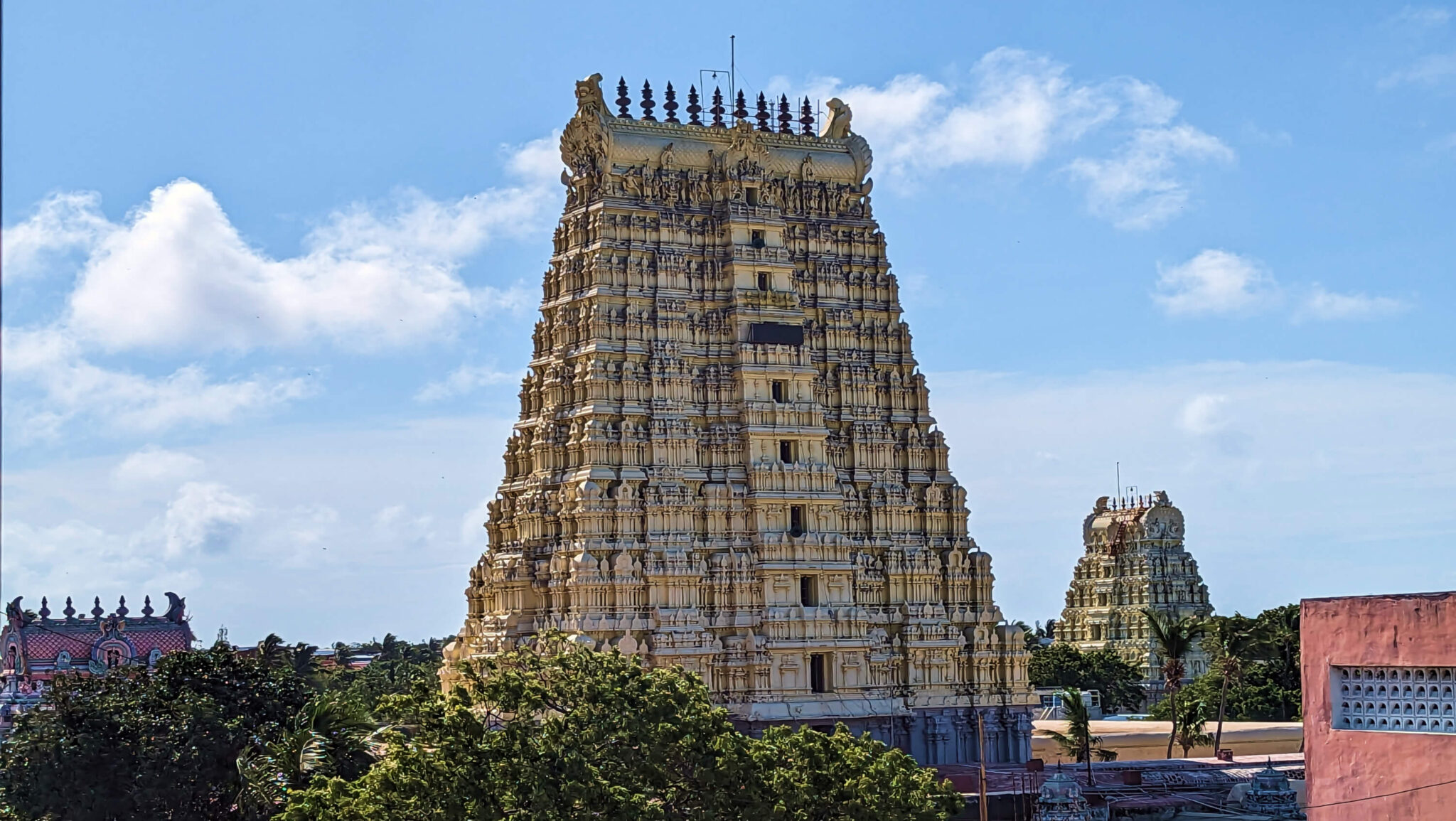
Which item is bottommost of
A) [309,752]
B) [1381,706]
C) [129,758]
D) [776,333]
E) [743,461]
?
[129,758]

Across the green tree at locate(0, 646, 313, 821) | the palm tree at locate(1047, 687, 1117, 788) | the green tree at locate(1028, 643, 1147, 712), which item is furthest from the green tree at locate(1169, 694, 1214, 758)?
the green tree at locate(0, 646, 313, 821)

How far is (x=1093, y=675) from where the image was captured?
106m

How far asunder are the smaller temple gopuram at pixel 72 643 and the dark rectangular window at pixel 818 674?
1920 inches

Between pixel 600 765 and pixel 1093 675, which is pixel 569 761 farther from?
pixel 1093 675

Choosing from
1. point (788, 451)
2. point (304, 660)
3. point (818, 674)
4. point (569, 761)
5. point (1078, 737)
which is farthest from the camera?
point (304, 660)

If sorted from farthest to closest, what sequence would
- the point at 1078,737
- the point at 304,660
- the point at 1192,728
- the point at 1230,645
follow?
the point at 304,660 < the point at 1230,645 < the point at 1192,728 < the point at 1078,737

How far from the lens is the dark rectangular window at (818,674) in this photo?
65.1m

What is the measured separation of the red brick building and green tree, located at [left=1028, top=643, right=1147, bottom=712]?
75550 millimetres

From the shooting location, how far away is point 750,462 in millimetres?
A: 65250

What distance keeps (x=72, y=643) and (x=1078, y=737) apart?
63.3 meters

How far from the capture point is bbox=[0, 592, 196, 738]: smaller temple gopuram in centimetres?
10494

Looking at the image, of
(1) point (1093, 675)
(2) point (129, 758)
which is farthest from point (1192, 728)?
(2) point (129, 758)

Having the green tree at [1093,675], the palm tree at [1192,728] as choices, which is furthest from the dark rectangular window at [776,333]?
the green tree at [1093,675]

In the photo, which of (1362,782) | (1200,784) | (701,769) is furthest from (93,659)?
(1362,782)
